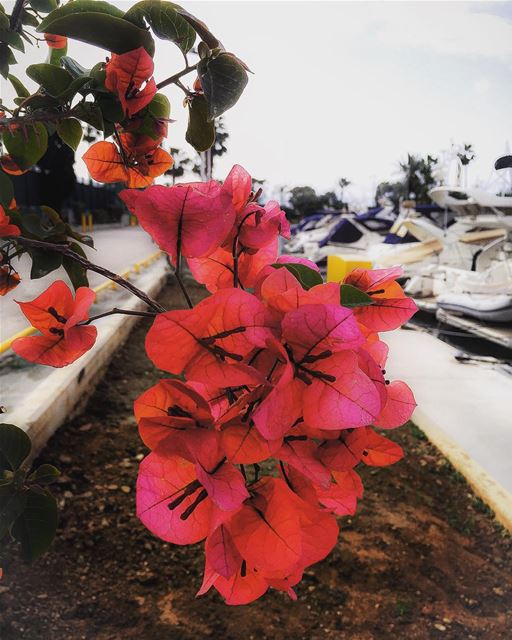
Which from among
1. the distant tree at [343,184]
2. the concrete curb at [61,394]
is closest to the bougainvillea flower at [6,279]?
the concrete curb at [61,394]

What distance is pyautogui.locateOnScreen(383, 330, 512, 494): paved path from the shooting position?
258cm

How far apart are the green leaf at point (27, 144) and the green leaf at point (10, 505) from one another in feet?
1.39

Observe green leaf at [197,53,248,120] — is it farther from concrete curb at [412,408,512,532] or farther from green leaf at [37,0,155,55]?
concrete curb at [412,408,512,532]

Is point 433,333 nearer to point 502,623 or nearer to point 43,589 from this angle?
point 502,623

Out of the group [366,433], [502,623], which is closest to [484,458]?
[502,623]

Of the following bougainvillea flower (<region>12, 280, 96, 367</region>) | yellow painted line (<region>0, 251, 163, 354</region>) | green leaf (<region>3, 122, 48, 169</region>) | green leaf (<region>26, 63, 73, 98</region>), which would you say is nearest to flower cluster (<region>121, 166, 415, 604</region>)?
bougainvillea flower (<region>12, 280, 96, 367</region>)

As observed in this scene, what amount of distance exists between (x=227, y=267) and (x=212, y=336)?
156 millimetres

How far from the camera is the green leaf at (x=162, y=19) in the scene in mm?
480

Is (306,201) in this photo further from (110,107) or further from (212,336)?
(212,336)

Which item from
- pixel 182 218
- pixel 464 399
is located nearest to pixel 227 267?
pixel 182 218

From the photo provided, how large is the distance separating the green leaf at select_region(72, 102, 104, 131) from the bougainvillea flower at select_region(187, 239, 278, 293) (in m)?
0.19

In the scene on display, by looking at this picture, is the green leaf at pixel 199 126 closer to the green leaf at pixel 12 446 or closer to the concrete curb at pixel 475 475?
the green leaf at pixel 12 446

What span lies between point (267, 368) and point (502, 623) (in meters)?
1.55

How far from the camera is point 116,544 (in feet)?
5.55
